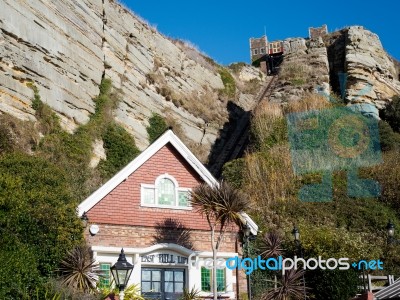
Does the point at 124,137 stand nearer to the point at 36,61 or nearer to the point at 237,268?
the point at 36,61


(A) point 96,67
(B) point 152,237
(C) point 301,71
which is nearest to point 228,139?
(C) point 301,71

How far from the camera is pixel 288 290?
17953 mm

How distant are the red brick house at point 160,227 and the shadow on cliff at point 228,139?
15.5m

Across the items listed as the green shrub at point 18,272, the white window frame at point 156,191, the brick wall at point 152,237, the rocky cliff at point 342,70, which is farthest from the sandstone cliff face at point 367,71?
the green shrub at point 18,272

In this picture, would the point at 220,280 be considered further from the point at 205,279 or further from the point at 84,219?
the point at 84,219

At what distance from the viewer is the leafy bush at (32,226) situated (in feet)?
47.4

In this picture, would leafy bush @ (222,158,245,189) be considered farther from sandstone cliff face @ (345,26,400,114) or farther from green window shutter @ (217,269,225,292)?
sandstone cliff face @ (345,26,400,114)

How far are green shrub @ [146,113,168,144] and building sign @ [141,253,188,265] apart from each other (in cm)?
1567

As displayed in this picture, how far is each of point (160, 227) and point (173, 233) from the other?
1.69ft

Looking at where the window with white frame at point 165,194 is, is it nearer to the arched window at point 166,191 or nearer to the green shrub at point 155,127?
the arched window at point 166,191

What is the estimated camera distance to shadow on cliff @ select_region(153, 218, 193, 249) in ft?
61.0

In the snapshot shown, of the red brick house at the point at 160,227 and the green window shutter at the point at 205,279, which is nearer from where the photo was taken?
the red brick house at the point at 160,227

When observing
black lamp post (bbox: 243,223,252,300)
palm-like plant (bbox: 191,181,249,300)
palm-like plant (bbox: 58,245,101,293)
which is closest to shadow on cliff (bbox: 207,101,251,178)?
black lamp post (bbox: 243,223,252,300)

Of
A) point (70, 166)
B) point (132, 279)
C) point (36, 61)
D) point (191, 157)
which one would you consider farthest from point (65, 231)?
point (36, 61)
